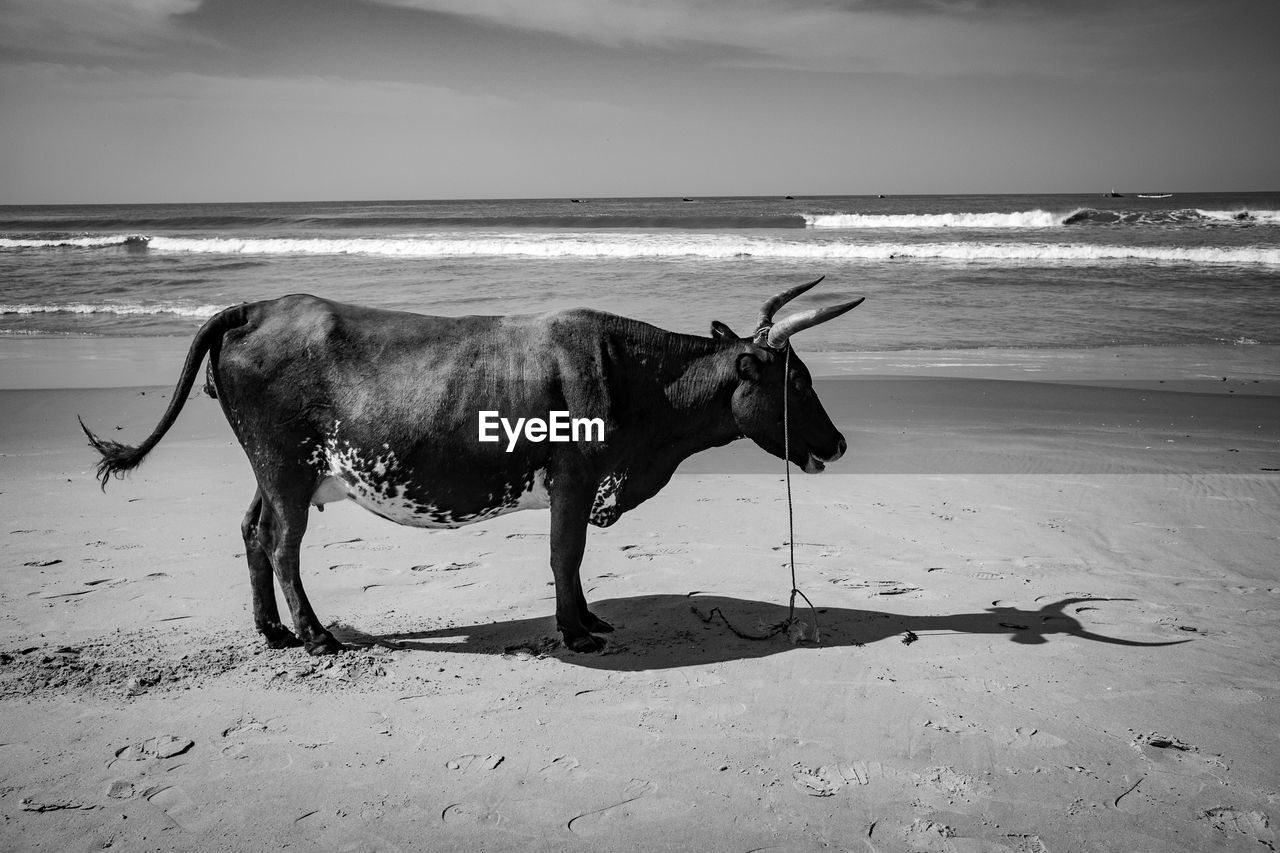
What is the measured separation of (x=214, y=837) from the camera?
2977mm

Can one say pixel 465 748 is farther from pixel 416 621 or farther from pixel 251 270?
pixel 251 270

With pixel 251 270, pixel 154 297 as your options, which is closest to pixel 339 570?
pixel 154 297

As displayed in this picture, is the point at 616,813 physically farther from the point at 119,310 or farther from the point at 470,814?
the point at 119,310

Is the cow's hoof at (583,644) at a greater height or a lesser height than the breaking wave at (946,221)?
lesser

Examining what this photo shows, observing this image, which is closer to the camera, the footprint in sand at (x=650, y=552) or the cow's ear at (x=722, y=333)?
the cow's ear at (x=722, y=333)

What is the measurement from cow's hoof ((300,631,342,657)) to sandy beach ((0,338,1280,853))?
10 cm

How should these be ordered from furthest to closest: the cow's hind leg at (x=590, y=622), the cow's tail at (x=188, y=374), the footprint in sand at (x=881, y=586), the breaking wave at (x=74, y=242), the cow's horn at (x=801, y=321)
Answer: the breaking wave at (x=74, y=242)
the footprint in sand at (x=881, y=586)
the cow's hind leg at (x=590, y=622)
the cow's tail at (x=188, y=374)
the cow's horn at (x=801, y=321)

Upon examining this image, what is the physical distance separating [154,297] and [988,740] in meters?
21.1

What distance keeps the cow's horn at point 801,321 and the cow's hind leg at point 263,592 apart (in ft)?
8.88

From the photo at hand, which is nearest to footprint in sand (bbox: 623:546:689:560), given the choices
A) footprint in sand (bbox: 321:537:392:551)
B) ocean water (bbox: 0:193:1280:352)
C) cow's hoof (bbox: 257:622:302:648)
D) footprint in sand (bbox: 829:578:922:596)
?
footprint in sand (bbox: 829:578:922:596)

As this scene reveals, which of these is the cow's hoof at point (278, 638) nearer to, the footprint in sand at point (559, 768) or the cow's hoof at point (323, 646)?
the cow's hoof at point (323, 646)

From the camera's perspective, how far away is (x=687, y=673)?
4.18 m

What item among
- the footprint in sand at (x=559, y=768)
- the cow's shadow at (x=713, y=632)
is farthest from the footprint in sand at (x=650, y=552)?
the footprint in sand at (x=559, y=768)

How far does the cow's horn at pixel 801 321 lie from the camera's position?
13.6 feet
